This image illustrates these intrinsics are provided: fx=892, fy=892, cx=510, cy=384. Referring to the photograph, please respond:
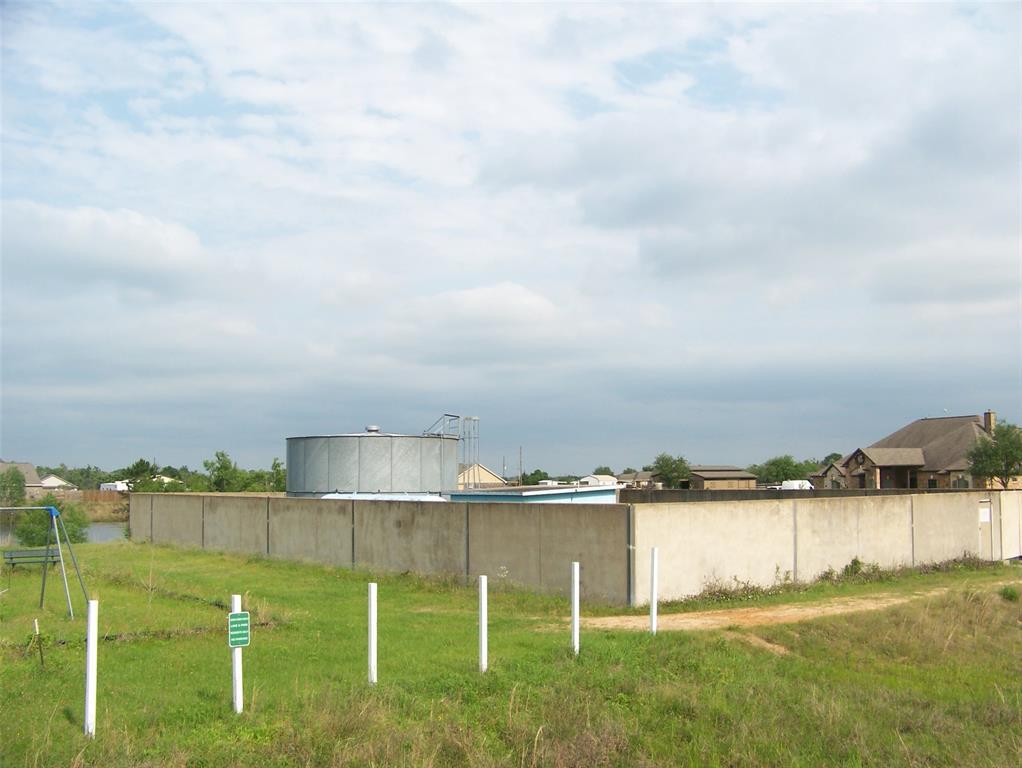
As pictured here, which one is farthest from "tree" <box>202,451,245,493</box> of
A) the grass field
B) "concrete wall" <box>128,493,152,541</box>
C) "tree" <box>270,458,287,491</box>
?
the grass field

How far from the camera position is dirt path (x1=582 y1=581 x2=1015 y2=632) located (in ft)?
50.4

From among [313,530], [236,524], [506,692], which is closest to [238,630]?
[506,692]

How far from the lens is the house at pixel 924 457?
65.1m

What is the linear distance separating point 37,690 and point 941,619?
14630mm

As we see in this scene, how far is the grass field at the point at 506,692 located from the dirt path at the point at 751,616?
742 millimetres

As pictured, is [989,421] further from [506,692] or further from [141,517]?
[506,692]

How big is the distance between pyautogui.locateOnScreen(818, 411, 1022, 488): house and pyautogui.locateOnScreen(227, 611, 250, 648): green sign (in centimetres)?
6406

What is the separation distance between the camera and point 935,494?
1030 inches

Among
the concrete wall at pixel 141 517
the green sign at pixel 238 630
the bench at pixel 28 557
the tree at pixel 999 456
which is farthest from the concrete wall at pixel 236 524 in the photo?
the tree at pixel 999 456

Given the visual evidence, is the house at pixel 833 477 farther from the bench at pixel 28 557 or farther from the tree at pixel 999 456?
the bench at pixel 28 557

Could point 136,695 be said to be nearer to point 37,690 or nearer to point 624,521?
point 37,690

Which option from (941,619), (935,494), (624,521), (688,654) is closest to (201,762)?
(688,654)

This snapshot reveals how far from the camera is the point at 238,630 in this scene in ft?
30.1

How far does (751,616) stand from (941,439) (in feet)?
196
